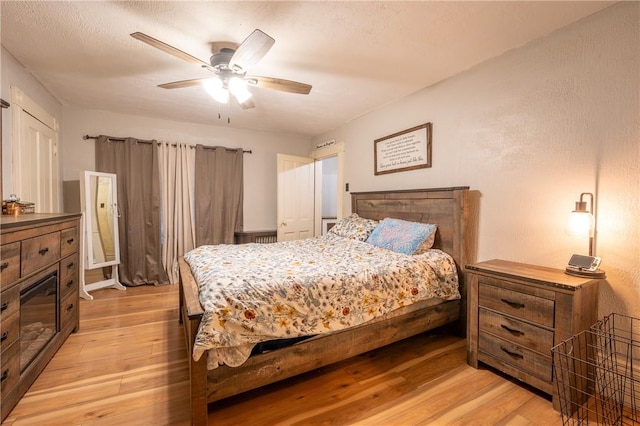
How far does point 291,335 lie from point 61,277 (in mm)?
1868

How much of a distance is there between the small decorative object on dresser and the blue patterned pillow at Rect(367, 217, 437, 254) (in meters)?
0.54

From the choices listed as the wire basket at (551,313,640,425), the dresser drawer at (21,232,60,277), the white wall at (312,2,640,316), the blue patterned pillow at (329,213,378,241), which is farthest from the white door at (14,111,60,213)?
the wire basket at (551,313,640,425)

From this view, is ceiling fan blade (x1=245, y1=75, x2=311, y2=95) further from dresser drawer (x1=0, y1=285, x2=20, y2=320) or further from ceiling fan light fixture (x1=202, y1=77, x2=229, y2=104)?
dresser drawer (x1=0, y1=285, x2=20, y2=320)

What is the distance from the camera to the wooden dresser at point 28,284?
1.47 meters

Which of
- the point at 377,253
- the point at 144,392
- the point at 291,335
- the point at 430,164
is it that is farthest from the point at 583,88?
the point at 144,392

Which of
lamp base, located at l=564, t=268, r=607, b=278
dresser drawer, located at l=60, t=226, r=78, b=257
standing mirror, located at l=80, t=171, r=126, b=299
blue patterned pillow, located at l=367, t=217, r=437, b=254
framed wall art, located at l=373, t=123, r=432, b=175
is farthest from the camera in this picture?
standing mirror, located at l=80, t=171, r=126, b=299

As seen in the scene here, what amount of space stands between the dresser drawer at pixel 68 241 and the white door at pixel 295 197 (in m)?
2.48

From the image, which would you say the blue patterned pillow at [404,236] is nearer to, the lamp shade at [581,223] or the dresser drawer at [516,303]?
the dresser drawer at [516,303]

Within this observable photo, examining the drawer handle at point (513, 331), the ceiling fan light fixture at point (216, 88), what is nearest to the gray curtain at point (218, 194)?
the ceiling fan light fixture at point (216, 88)

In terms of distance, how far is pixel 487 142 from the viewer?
2396 millimetres

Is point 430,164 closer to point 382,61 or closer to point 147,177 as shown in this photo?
point 382,61

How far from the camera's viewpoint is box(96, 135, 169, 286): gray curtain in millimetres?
3764

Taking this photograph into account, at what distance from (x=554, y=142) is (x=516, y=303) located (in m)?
1.14

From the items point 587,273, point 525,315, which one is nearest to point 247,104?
point 525,315
